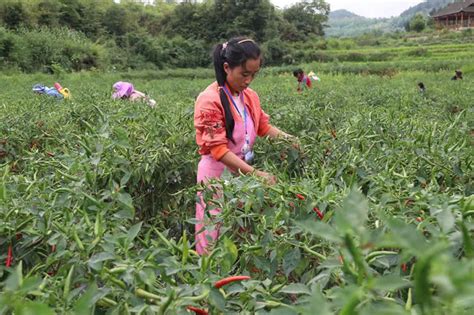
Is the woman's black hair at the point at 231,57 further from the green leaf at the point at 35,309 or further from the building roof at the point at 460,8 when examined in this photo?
the building roof at the point at 460,8

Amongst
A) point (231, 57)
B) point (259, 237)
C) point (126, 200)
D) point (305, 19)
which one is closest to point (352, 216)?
point (259, 237)

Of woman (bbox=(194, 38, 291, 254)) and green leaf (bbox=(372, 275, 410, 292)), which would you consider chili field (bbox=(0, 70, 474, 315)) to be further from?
woman (bbox=(194, 38, 291, 254))

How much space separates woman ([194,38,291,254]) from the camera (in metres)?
2.23

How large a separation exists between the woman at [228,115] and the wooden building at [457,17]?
52.5 m

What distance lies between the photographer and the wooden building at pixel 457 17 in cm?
5084

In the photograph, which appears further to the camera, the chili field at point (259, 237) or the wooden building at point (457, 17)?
the wooden building at point (457, 17)

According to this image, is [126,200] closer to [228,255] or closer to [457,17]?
[228,255]

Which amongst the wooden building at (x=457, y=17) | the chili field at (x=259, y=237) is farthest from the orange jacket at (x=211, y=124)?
the wooden building at (x=457, y=17)

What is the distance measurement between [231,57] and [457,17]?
57.5m

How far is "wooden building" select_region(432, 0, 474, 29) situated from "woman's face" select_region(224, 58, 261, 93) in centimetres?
5257

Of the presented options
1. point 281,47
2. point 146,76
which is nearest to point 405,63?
point 281,47

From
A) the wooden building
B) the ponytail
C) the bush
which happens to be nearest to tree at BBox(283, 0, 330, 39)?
the wooden building

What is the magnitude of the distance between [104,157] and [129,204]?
50cm

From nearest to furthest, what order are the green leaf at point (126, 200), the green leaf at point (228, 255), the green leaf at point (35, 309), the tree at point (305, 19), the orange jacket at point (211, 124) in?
the green leaf at point (35, 309)
the green leaf at point (228, 255)
the green leaf at point (126, 200)
the orange jacket at point (211, 124)
the tree at point (305, 19)
